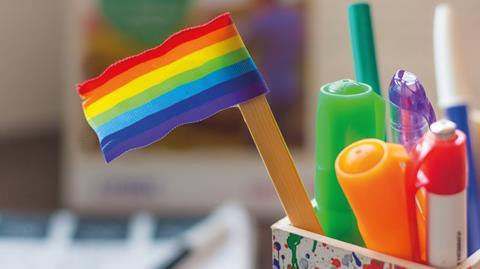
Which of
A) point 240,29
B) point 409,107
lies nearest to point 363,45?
point 409,107

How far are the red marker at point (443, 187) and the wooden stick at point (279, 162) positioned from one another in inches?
1.7

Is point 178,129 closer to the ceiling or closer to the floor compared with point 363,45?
closer to the floor

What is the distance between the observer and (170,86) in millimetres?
291

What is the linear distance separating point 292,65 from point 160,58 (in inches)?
34.1

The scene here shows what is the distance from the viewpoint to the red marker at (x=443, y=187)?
263 millimetres

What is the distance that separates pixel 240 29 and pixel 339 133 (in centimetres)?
82

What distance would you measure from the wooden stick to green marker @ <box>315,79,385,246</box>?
0.01 meters

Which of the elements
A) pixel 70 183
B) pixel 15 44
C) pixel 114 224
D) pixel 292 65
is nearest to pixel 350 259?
pixel 114 224

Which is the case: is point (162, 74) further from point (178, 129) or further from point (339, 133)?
point (178, 129)

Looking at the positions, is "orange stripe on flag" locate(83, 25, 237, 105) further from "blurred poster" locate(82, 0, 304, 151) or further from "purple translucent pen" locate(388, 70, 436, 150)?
"blurred poster" locate(82, 0, 304, 151)

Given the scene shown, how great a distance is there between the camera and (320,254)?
0.31 m

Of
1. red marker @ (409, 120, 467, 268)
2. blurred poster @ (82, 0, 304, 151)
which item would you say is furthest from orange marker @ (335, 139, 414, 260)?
blurred poster @ (82, 0, 304, 151)

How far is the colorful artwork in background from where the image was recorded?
0.29 metres

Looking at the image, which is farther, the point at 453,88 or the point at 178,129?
the point at 178,129
